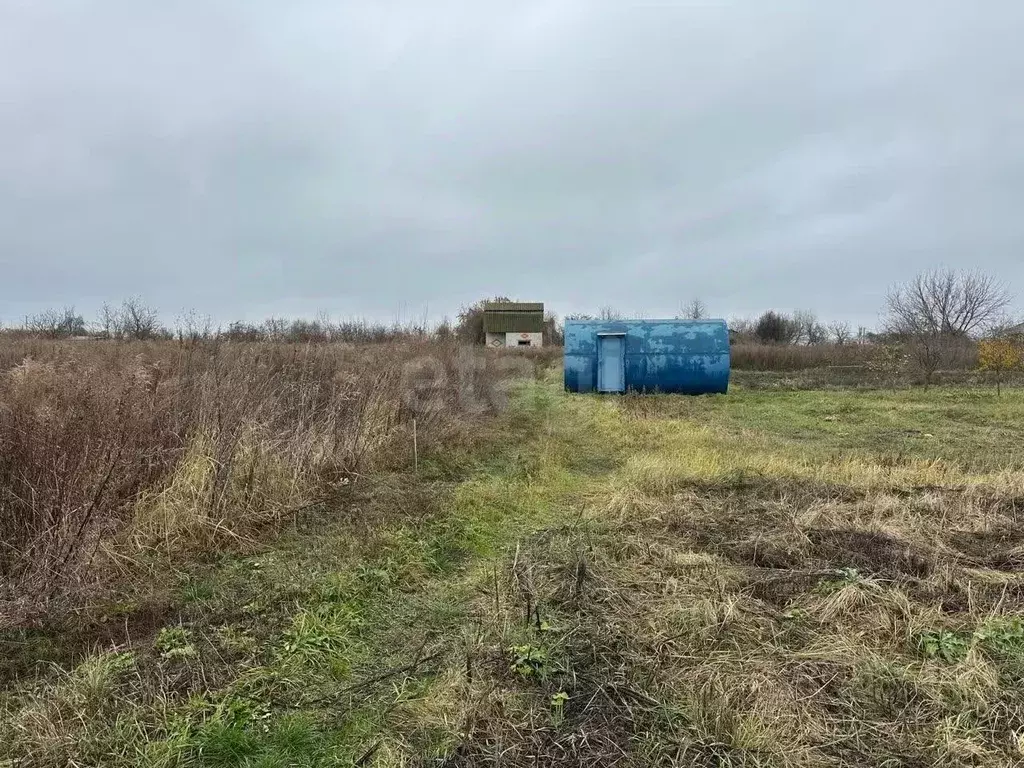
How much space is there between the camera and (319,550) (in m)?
5.03

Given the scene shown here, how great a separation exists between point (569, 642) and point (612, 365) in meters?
15.5

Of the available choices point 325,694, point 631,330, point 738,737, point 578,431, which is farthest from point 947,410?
point 325,694

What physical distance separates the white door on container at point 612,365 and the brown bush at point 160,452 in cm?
1002

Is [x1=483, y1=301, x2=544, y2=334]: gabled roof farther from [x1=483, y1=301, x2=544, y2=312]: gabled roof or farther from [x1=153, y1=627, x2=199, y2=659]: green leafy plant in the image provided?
[x1=153, y1=627, x2=199, y2=659]: green leafy plant

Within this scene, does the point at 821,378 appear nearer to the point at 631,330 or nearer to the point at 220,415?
the point at 631,330

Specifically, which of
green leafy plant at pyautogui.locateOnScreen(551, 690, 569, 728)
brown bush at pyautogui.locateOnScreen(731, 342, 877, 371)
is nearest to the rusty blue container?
green leafy plant at pyautogui.locateOnScreen(551, 690, 569, 728)

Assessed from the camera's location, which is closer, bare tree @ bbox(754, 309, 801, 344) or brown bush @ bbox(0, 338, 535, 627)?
brown bush @ bbox(0, 338, 535, 627)

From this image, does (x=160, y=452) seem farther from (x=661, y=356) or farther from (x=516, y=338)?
(x=516, y=338)

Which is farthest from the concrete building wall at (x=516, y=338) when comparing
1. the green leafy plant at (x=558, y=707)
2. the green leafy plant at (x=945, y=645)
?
the green leafy plant at (x=558, y=707)

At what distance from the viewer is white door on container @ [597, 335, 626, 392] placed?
60.3 feet

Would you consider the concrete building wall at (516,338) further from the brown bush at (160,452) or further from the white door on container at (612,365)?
the brown bush at (160,452)

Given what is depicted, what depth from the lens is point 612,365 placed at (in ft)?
60.3

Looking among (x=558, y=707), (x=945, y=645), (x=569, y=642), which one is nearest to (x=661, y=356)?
(x=945, y=645)

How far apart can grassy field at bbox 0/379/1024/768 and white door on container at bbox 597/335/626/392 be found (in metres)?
11.8
